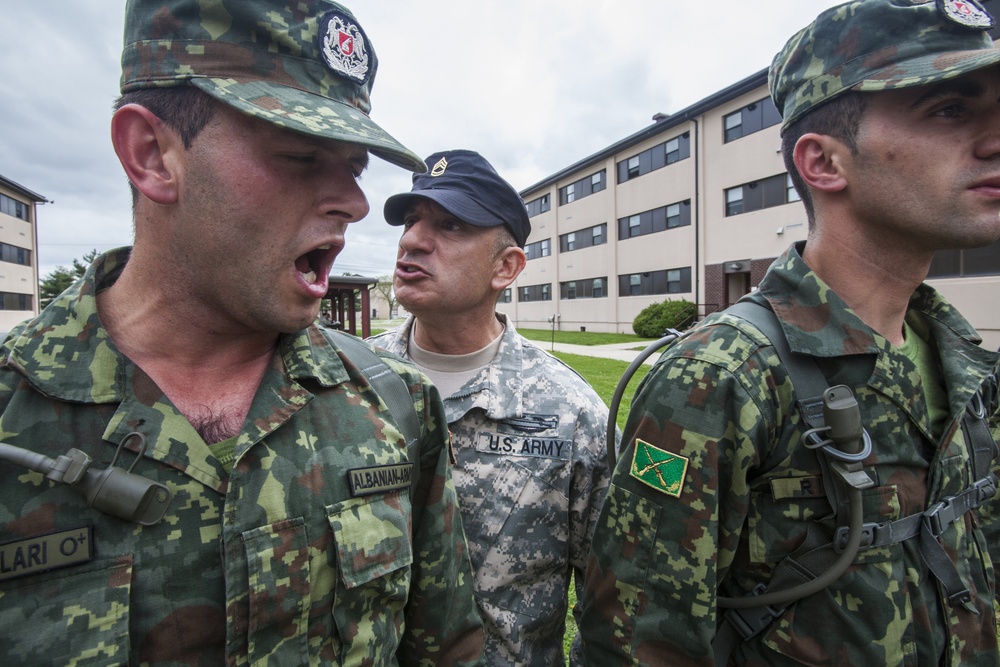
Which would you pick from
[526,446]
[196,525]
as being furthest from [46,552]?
[526,446]

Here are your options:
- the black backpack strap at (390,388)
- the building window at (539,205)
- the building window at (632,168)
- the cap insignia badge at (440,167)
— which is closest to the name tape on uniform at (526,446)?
the black backpack strap at (390,388)

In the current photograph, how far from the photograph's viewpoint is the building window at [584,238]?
31.8 meters

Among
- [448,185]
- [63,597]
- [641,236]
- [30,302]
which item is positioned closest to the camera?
[63,597]

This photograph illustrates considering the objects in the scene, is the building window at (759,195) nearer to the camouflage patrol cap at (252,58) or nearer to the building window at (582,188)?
the building window at (582,188)

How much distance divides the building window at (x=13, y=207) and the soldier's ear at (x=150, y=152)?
46.8 meters

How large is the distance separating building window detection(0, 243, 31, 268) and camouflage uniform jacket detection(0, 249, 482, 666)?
4704cm

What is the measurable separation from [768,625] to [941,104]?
168cm

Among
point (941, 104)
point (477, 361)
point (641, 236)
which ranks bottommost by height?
point (477, 361)

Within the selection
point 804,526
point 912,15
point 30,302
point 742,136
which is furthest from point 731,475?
point 30,302

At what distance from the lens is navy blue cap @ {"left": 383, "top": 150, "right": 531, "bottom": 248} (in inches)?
103

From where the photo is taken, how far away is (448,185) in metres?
2.66

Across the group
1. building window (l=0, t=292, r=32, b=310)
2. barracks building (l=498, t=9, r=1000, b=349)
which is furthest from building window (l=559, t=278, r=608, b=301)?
building window (l=0, t=292, r=32, b=310)

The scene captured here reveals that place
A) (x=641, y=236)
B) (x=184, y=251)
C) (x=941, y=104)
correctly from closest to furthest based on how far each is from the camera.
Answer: (x=184, y=251) < (x=941, y=104) < (x=641, y=236)

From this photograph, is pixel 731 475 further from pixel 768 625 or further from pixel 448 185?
pixel 448 185
